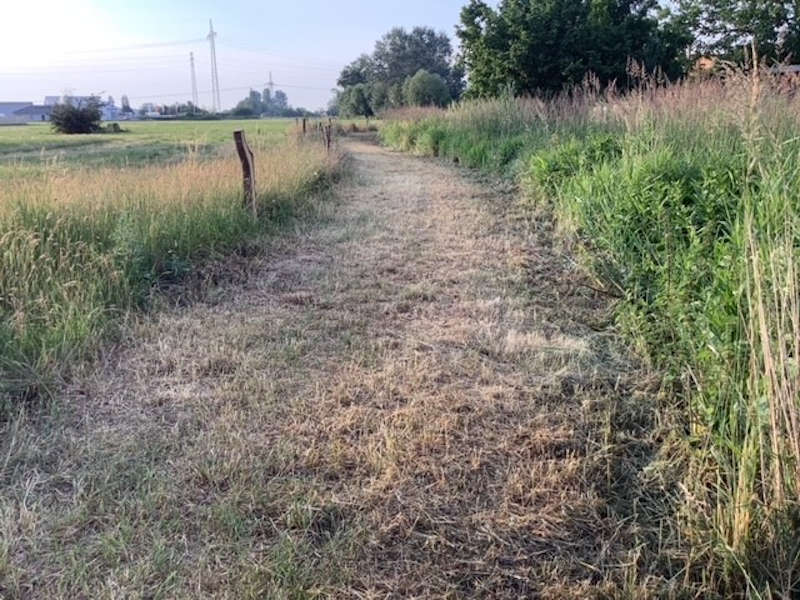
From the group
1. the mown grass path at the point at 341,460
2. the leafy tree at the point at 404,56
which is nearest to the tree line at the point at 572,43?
the mown grass path at the point at 341,460

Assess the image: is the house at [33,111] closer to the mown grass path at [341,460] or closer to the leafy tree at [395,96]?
the leafy tree at [395,96]

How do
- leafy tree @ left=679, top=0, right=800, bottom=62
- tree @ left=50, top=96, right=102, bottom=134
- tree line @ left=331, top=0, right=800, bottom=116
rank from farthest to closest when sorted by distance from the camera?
tree @ left=50, top=96, right=102, bottom=134, leafy tree @ left=679, top=0, right=800, bottom=62, tree line @ left=331, top=0, right=800, bottom=116

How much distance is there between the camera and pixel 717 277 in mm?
2482

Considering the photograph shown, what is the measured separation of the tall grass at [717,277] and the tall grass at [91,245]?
2945mm

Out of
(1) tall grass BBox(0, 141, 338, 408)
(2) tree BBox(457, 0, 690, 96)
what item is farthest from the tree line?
(1) tall grass BBox(0, 141, 338, 408)

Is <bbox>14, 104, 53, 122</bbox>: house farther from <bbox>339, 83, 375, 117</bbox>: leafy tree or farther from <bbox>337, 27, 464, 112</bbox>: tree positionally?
<bbox>339, 83, 375, 117</bbox>: leafy tree

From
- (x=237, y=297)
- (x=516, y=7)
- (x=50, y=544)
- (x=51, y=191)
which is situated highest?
(x=516, y=7)

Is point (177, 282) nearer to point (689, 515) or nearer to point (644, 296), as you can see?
point (644, 296)

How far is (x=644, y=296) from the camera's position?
353 cm

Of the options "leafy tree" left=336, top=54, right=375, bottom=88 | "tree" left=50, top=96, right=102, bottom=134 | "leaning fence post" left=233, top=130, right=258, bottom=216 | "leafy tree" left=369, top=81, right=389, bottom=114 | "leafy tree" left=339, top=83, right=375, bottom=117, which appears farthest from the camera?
Result: "leafy tree" left=336, top=54, right=375, bottom=88

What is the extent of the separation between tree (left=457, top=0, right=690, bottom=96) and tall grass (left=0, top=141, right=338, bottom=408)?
37.5 ft

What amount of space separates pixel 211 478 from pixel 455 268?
3.18 m

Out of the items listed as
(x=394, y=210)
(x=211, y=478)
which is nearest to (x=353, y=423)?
(x=211, y=478)

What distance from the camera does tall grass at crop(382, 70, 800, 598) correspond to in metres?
1.63
